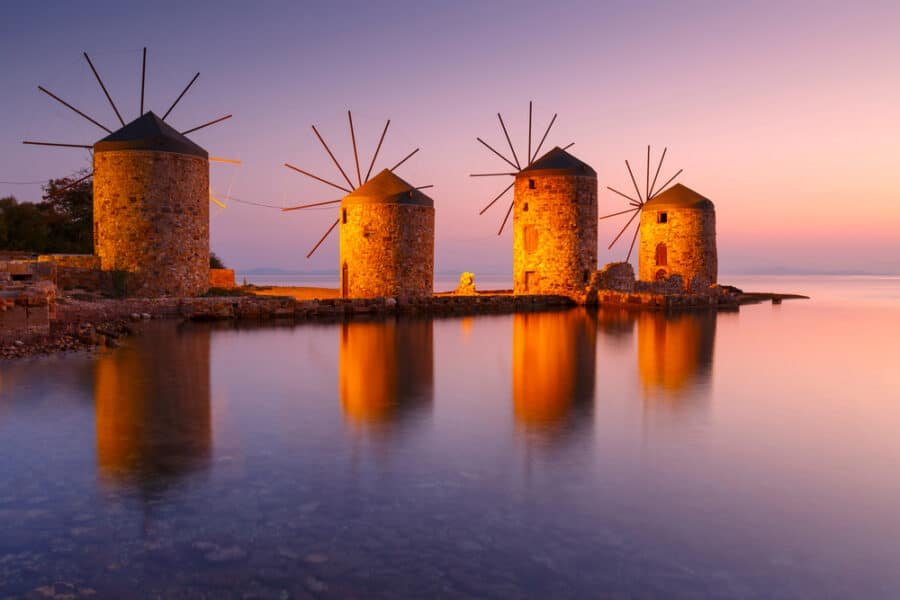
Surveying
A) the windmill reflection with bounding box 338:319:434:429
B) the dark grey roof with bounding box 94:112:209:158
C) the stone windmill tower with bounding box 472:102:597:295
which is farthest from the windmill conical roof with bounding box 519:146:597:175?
the dark grey roof with bounding box 94:112:209:158

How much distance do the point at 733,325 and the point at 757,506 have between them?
36.9 feet

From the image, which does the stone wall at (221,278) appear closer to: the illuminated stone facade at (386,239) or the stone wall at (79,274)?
the illuminated stone facade at (386,239)

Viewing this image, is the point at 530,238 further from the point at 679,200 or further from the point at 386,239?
the point at 679,200

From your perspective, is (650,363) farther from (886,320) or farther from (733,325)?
(886,320)

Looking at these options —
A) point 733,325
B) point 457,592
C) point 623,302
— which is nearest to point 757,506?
point 457,592

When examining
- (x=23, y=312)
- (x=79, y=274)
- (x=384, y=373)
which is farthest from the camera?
(x=79, y=274)

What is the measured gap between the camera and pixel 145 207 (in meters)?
13.5

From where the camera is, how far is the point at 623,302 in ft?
59.2

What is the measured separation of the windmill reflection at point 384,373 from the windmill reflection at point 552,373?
0.93m

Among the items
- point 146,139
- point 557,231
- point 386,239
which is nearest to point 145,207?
point 146,139

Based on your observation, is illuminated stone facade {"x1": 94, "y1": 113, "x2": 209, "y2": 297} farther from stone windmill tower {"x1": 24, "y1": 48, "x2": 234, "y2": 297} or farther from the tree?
the tree

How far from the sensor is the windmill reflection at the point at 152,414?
370 centimetres

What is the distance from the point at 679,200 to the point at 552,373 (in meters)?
16.6

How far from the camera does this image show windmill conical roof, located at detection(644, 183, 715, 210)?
21625 mm
